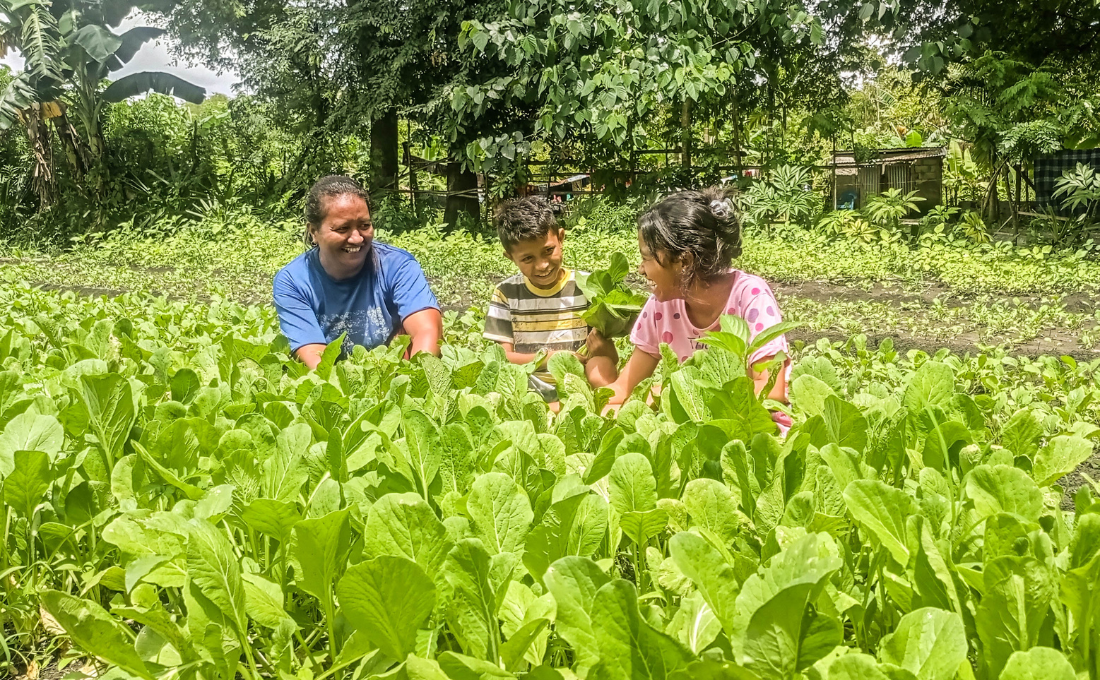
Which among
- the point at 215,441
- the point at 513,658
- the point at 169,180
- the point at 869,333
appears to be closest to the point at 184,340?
the point at 215,441

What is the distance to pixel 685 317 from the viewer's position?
347 cm

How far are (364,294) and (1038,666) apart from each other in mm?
3872

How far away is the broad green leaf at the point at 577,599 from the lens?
32.6 inches

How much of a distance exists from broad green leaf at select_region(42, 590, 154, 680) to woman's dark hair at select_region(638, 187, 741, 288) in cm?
236

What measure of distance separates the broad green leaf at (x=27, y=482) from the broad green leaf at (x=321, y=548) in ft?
1.83

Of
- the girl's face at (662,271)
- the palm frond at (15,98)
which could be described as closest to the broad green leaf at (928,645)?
the girl's face at (662,271)

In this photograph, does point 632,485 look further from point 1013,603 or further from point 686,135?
point 686,135

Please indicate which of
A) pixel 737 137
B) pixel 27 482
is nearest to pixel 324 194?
pixel 27 482

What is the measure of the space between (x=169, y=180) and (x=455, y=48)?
7088 millimetres

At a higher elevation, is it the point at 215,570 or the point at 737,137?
the point at 215,570

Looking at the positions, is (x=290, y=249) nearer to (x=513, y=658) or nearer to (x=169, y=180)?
(x=169, y=180)

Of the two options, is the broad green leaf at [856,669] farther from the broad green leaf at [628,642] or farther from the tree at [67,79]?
the tree at [67,79]

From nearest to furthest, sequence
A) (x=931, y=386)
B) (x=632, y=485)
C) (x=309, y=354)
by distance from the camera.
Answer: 1. (x=632, y=485)
2. (x=931, y=386)
3. (x=309, y=354)

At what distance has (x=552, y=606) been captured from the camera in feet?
3.18
